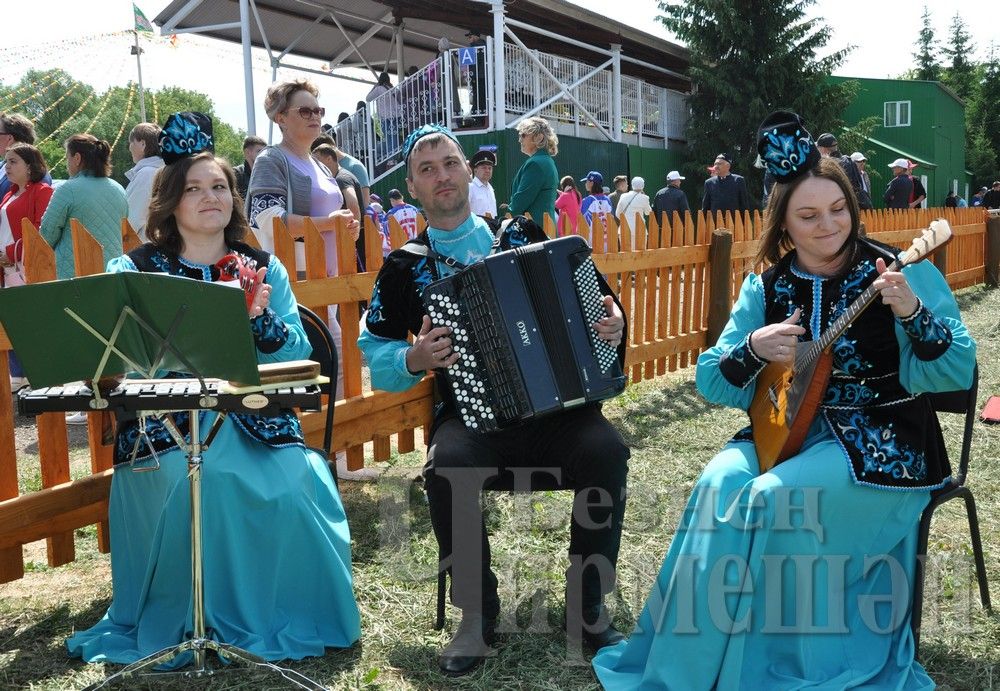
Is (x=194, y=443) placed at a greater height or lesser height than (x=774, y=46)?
lesser

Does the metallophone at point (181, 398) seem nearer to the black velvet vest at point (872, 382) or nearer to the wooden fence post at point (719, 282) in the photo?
the black velvet vest at point (872, 382)

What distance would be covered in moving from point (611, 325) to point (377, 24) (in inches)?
591

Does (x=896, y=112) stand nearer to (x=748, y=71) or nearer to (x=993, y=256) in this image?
(x=748, y=71)

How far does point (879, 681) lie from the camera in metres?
2.53

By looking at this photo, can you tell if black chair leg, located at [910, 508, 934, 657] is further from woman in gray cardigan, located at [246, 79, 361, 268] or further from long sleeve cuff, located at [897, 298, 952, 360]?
woman in gray cardigan, located at [246, 79, 361, 268]

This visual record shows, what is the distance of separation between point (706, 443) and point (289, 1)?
12850 mm

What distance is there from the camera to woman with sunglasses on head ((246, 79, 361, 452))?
4480 millimetres

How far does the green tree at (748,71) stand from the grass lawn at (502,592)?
20.3 meters

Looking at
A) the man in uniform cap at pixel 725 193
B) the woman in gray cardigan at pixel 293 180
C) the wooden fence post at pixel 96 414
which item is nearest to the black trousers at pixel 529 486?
the wooden fence post at pixel 96 414

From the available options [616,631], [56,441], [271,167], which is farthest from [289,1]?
[616,631]

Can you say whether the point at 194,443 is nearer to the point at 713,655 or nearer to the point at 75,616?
the point at 75,616

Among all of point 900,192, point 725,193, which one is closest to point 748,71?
point 900,192

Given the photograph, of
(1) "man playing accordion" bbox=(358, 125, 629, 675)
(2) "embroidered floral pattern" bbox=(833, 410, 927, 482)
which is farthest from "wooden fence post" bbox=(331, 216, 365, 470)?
(2) "embroidered floral pattern" bbox=(833, 410, 927, 482)

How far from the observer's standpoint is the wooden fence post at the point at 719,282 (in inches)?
299
